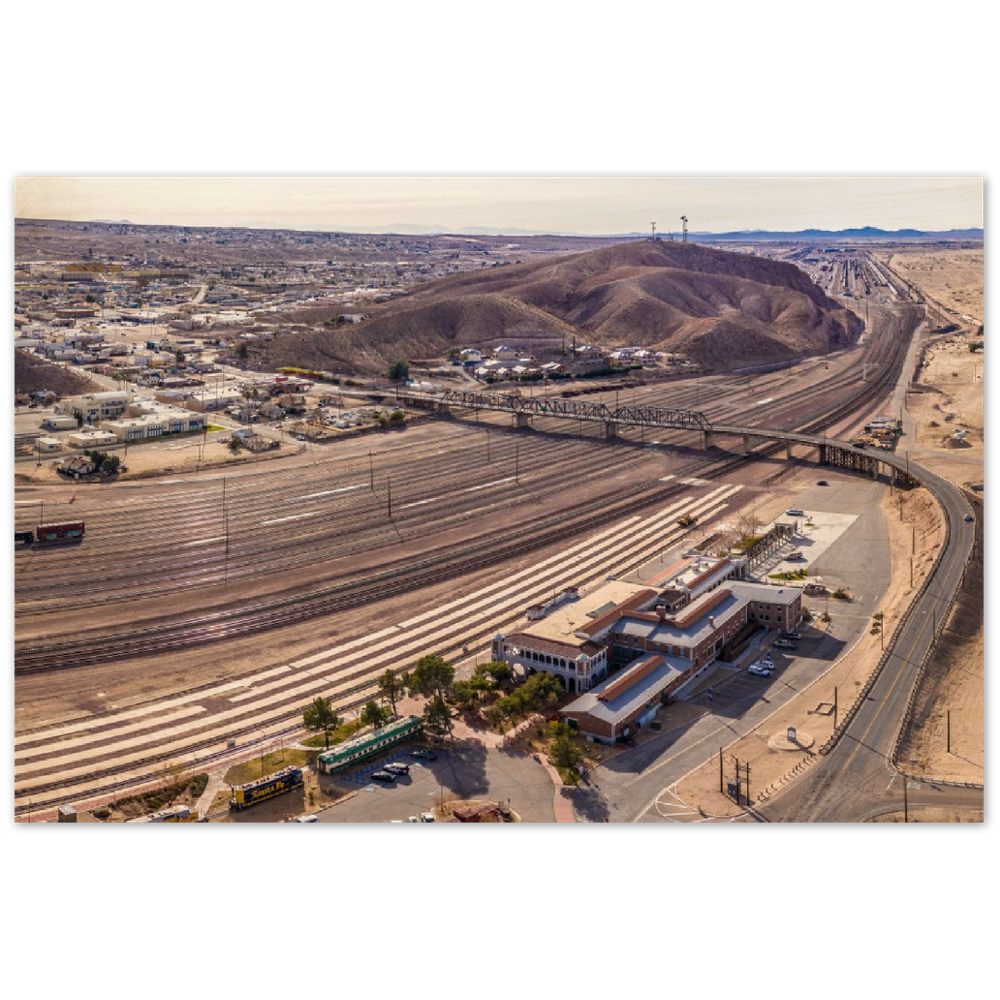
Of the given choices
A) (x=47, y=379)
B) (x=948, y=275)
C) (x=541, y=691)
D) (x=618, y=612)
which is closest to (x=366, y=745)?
(x=541, y=691)

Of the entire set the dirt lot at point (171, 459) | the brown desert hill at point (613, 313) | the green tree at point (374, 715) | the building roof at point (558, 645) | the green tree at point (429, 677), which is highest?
the brown desert hill at point (613, 313)

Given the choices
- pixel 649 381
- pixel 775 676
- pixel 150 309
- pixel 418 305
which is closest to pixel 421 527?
pixel 775 676

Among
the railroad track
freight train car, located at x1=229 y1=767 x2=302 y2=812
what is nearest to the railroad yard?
the railroad track

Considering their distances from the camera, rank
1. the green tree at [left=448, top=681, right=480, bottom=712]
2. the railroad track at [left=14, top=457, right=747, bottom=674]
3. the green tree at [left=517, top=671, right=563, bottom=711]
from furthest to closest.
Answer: the railroad track at [left=14, top=457, right=747, bottom=674]
the green tree at [left=448, top=681, right=480, bottom=712]
the green tree at [left=517, top=671, right=563, bottom=711]

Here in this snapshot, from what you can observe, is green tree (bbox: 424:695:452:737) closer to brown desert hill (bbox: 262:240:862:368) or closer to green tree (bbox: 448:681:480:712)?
green tree (bbox: 448:681:480:712)

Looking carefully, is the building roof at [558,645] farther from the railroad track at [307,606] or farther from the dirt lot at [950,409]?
the dirt lot at [950,409]

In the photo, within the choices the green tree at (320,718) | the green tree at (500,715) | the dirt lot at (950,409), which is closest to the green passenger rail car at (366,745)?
the green tree at (320,718)

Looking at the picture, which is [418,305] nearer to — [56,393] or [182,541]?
[56,393]
